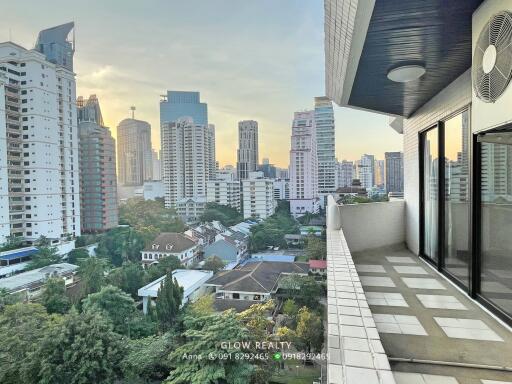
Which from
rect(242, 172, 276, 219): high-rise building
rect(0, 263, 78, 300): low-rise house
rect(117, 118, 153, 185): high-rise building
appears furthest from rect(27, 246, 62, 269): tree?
rect(242, 172, 276, 219): high-rise building

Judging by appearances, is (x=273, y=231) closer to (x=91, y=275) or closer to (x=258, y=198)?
(x=258, y=198)

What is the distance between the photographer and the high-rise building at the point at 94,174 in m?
32.6

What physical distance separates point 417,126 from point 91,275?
2324cm

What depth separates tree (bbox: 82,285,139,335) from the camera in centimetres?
1463

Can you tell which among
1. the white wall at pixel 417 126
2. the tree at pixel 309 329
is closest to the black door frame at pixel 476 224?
the white wall at pixel 417 126

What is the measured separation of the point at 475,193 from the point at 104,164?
38.0m

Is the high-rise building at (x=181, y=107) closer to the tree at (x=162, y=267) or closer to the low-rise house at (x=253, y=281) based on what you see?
the tree at (x=162, y=267)

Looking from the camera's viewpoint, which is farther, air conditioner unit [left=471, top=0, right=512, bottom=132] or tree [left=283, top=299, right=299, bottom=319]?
tree [left=283, top=299, right=299, bottom=319]

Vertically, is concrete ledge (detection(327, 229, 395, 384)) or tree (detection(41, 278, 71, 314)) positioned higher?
concrete ledge (detection(327, 229, 395, 384))

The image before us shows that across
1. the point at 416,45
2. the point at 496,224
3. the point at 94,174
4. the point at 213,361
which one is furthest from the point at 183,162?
the point at 496,224

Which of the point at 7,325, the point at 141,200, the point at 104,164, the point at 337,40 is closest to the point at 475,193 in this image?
the point at 337,40

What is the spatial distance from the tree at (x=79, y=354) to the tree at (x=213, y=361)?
2.26m

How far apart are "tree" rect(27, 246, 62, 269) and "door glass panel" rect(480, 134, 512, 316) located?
98.4 feet

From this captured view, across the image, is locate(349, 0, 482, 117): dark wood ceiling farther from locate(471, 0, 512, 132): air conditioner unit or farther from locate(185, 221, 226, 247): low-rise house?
locate(185, 221, 226, 247): low-rise house
